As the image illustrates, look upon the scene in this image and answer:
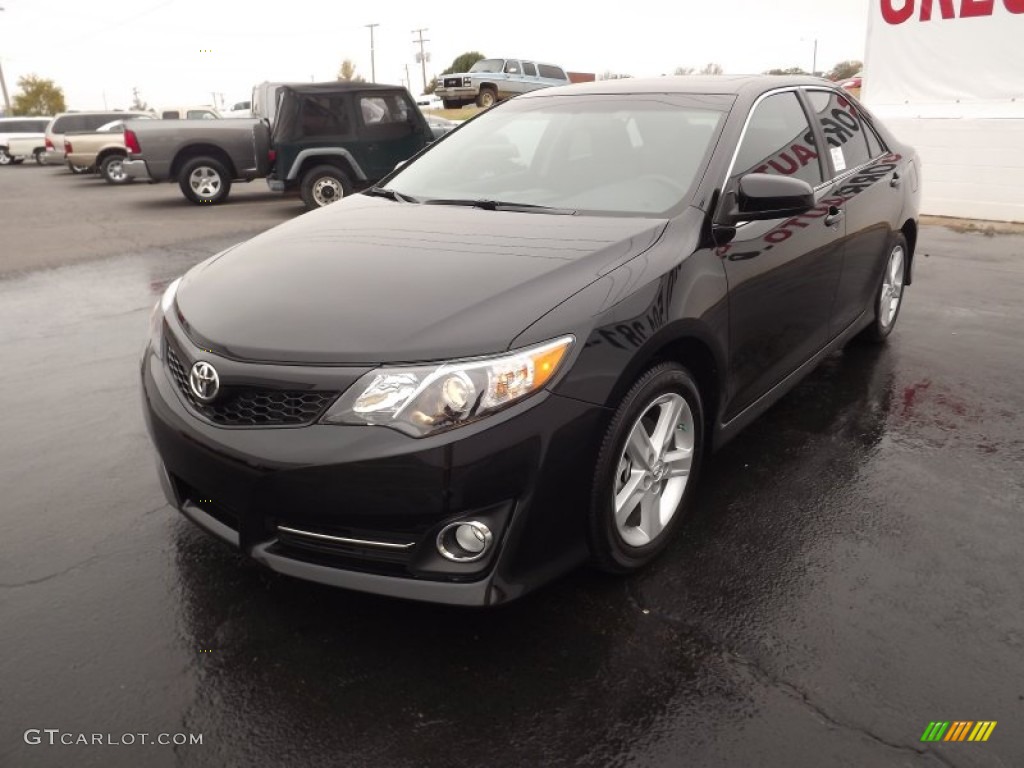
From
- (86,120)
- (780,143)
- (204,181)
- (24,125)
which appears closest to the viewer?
(780,143)

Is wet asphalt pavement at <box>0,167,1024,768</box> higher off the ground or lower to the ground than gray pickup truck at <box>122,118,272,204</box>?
lower

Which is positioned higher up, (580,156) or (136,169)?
(580,156)

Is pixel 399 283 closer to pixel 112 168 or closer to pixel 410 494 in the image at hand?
pixel 410 494

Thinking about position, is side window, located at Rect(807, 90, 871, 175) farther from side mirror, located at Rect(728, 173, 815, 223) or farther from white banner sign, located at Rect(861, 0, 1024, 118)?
white banner sign, located at Rect(861, 0, 1024, 118)

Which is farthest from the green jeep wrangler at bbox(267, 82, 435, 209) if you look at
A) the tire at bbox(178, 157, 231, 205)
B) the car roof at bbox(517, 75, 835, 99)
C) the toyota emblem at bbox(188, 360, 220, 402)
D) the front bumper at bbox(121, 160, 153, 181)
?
the toyota emblem at bbox(188, 360, 220, 402)

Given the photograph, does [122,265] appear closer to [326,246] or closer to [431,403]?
[326,246]

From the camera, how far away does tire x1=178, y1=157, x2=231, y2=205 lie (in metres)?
14.0

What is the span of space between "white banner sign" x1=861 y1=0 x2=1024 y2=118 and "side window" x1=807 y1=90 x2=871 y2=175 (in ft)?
23.8

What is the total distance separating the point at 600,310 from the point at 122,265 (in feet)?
26.1

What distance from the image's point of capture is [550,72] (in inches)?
1196

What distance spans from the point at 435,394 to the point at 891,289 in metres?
4.04

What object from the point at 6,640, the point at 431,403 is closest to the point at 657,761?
the point at 431,403

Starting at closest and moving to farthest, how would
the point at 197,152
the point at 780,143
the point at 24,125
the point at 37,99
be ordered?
1. the point at 780,143
2. the point at 197,152
3. the point at 24,125
4. the point at 37,99

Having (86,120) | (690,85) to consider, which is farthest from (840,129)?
(86,120)
